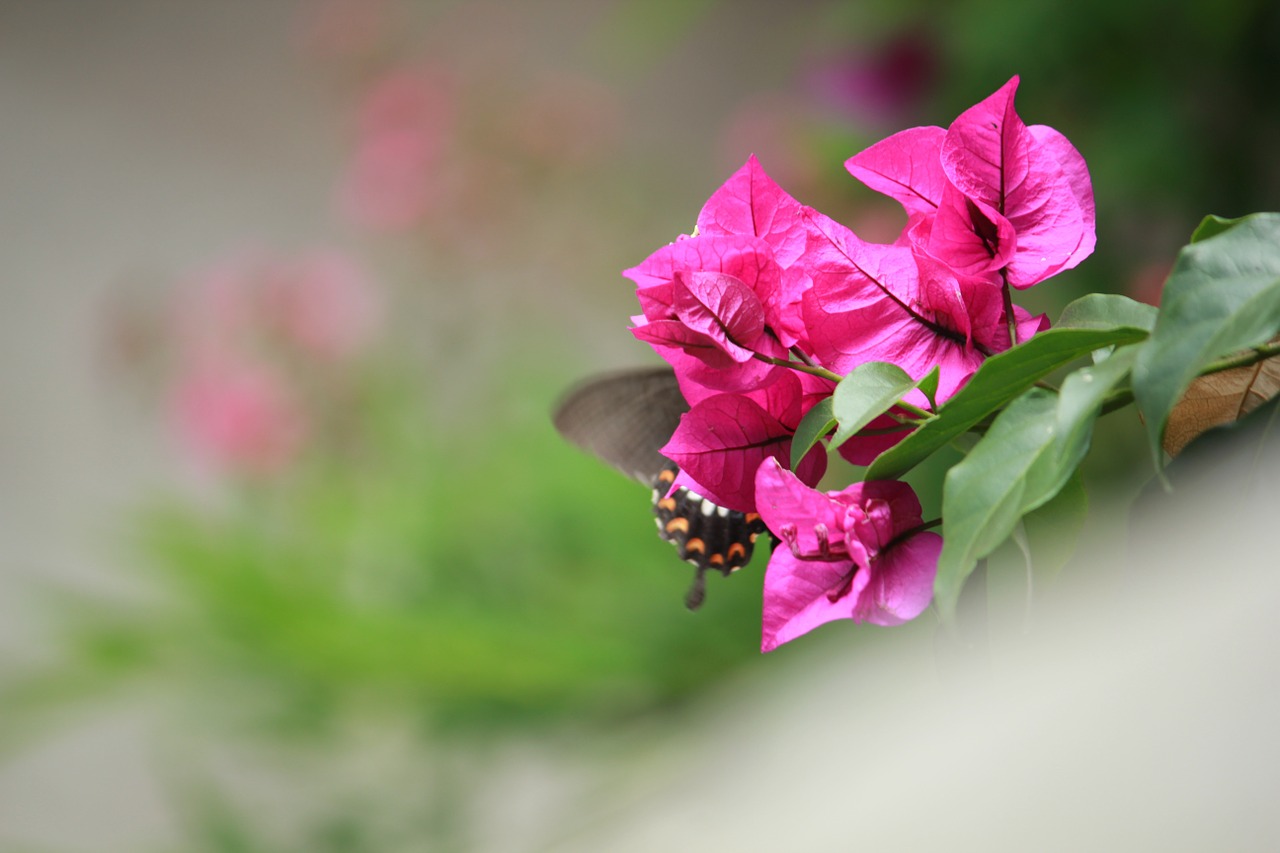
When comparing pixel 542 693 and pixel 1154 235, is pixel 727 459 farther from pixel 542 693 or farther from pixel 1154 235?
pixel 1154 235

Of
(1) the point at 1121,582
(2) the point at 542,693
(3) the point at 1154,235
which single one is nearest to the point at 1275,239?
(1) the point at 1121,582

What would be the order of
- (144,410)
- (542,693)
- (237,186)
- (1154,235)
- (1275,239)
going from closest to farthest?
(1275,239) < (542,693) < (1154,235) < (144,410) < (237,186)

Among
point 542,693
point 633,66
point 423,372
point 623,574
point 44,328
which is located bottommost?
point 542,693

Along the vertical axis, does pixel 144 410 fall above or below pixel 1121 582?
above

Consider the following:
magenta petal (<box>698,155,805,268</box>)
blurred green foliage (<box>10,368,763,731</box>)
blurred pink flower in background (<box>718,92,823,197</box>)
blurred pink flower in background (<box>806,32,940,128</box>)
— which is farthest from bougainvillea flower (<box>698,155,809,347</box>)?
blurred pink flower in background (<box>806,32,940,128</box>)

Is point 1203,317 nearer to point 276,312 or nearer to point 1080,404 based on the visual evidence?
point 1080,404

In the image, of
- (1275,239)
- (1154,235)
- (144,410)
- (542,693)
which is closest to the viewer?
(1275,239)

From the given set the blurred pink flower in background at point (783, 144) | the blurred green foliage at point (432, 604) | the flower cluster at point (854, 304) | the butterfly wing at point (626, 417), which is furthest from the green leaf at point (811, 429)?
the blurred pink flower in background at point (783, 144)

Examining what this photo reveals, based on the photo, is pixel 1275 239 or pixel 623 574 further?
pixel 623 574

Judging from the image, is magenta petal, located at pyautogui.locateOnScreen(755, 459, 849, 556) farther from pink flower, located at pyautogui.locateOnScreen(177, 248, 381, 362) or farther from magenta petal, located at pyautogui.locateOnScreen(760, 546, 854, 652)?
pink flower, located at pyautogui.locateOnScreen(177, 248, 381, 362)
